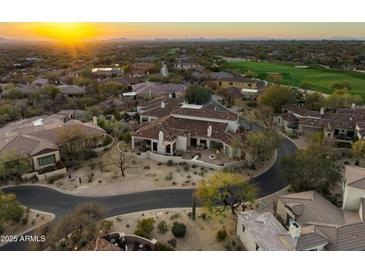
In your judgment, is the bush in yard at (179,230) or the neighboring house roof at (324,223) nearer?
the neighboring house roof at (324,223)

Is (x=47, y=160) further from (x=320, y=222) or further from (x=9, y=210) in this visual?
(x=320, y=222)

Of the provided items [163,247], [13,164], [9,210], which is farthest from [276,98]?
[9,210]

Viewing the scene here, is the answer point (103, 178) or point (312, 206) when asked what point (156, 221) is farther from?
point (312, 206)

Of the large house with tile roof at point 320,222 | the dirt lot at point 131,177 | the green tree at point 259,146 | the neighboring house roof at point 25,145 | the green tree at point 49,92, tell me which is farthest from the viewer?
the green tree at point 49,92

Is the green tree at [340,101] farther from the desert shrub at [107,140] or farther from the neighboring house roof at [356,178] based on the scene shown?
the desert shrub at [107,140]

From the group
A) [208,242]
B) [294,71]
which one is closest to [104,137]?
[208,242]

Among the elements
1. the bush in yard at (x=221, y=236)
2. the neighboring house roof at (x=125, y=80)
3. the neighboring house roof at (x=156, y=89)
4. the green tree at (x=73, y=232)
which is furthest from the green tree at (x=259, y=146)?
the neighboring house roof at (x=125, y=80)
